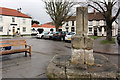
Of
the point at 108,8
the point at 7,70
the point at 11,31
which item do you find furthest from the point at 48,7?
the point at 7,70

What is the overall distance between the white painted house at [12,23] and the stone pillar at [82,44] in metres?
31.7

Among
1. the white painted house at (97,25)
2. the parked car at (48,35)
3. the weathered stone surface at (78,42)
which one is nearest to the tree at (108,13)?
the parked car at (48,35)

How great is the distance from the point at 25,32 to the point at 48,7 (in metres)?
12.4

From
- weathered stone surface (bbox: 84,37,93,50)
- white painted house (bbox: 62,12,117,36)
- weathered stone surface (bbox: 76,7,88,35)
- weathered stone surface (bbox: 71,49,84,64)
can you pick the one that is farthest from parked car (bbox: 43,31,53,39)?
white painted house (bbox: 62,12,117,36)

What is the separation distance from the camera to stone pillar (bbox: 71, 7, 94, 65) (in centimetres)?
432

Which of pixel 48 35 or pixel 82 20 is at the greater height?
pixel 82 20

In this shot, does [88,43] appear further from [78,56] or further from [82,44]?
[78,56]

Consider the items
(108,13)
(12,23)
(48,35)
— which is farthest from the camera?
(12,23)

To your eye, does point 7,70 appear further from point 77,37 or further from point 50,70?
point 77,37

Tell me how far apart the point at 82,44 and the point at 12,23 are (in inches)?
1353

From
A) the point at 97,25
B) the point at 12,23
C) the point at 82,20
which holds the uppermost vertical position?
the point at 12,23

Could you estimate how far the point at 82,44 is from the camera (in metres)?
4.34

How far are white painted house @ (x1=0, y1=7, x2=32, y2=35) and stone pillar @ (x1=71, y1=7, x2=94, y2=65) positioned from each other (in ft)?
104

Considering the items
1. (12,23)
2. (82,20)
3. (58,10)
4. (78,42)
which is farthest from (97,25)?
(78,42)
